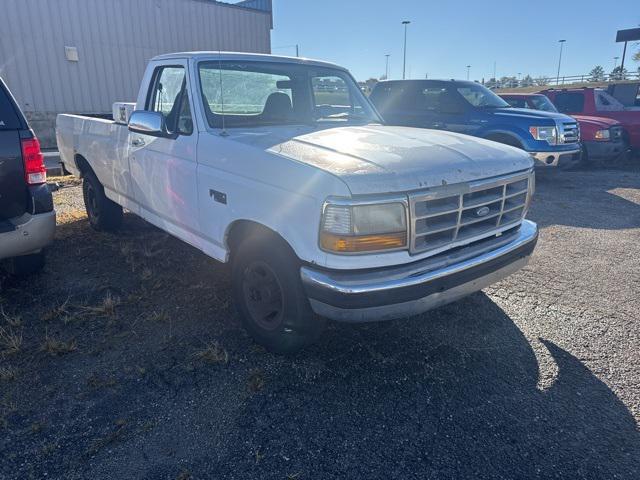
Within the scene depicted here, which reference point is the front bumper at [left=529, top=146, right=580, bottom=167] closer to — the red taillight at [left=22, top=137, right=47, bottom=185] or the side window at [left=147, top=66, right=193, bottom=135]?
the side window at [left=147, top=66, right=193, bottom=135]

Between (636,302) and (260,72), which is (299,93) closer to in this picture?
(260,72)

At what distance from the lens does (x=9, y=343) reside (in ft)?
10.3

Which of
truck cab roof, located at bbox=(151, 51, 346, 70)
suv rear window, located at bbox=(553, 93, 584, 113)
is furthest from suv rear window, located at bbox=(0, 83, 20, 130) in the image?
suv rear window, located at bbox=(553, 93, 584, 113)

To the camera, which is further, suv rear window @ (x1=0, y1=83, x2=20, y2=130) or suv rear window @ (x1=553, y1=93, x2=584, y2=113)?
suv rear window @ (x1=553, y1=93, x2=584, y2=113)

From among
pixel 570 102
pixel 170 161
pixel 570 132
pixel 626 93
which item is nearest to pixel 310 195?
pixel 170 161

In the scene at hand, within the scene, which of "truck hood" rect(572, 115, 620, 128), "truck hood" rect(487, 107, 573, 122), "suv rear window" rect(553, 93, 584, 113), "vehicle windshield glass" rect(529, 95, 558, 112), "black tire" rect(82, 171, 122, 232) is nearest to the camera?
"black tire" rect(82, 171, 122, 232)

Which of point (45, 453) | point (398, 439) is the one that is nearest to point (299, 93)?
point (398, 439)

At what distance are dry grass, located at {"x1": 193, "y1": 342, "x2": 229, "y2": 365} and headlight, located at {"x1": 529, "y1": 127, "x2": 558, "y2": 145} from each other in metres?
7.32

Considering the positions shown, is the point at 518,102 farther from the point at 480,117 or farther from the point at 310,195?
the point at 310,195

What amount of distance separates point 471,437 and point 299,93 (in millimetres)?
3135

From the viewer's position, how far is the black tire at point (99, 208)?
5.37m

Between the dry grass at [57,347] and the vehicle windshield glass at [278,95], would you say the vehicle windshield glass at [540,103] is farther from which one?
the dry grass at [57,347]

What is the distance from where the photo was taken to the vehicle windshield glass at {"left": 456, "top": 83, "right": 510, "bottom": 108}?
8.84 meters

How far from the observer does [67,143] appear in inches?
229
